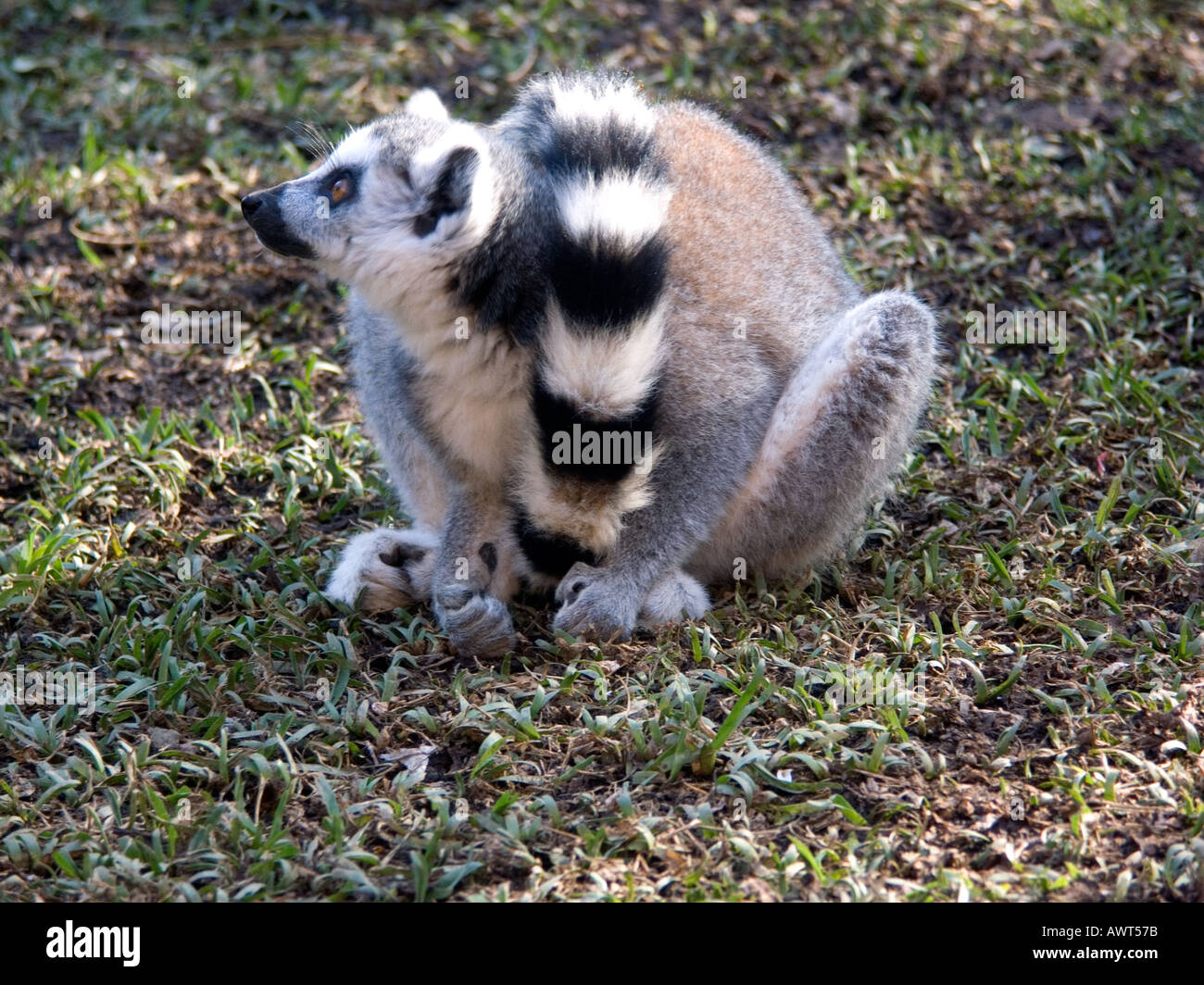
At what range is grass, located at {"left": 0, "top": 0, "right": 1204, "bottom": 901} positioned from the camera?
11.2ft

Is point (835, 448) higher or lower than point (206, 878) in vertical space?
Answer: higher

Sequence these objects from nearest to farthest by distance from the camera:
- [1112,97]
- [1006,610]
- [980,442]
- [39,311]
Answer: [1006,610] < [980,442] < [39,311] < [1112,97]

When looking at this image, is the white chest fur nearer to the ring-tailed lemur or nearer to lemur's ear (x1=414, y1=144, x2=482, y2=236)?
the ring-tailed lemur

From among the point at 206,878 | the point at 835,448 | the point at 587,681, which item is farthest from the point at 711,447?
the point at 206,878

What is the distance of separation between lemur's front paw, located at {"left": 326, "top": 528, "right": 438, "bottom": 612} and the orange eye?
1194mm

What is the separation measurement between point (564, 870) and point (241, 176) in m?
4.75

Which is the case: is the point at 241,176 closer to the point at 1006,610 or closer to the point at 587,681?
the point at 587,681

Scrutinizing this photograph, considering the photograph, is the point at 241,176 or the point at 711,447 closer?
the point at 711,447

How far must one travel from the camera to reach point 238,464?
5426mm

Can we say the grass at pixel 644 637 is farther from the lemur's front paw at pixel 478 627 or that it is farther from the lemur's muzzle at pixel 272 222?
the lemur's muzzle at pixel 272 222

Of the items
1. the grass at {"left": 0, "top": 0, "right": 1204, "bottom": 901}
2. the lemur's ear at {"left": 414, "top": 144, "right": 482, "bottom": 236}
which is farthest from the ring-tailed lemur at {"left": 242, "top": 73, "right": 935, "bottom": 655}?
the grass at {"left": 0, "top": 0, "right": 1204, "bottom": 901}

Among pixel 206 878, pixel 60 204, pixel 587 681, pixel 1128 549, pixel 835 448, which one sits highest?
pixel 60 204

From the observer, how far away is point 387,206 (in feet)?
13.6

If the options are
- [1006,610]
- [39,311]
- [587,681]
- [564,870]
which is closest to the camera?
[564,870]
